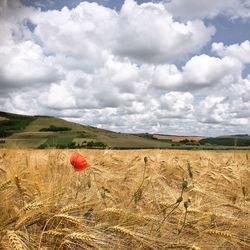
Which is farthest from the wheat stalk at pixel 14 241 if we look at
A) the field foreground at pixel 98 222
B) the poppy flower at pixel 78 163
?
the poppy flower at pixel 78 163

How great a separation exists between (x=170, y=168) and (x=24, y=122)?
126312 mm

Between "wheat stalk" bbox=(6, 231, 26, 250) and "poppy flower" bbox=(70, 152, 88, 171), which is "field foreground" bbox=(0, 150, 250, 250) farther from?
"poppy flower" bbox=(70, 152, 88, 171)

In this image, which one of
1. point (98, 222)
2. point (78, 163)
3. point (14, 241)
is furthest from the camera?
point (78, 163)

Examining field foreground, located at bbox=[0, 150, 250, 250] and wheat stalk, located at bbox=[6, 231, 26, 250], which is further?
field foreground, located at bbox=[0, 150, 250, 250]

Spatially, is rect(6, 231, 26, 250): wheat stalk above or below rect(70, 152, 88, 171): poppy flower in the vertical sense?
below

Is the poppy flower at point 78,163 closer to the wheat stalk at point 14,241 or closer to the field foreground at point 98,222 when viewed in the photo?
the field foreground at point 98,222

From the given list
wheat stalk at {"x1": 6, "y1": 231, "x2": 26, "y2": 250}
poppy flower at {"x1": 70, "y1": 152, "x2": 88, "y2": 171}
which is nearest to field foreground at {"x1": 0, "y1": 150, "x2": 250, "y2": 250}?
wheat stalk at {"x1": 6, "y1": 231, "x2": 26, "y2": 250}

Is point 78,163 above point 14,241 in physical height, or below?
above

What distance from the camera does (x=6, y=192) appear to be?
2953mm

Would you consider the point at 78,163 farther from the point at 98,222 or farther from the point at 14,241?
the point at 14,241

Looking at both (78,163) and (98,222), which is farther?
(78,163)

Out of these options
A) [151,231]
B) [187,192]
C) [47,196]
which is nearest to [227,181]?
[187,192]

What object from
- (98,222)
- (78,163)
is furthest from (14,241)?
(78,163)

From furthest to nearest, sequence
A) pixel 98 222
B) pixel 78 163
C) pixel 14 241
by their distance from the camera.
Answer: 1. pixel 78 163
2. pixel 98 222
3. pixel 14 241
